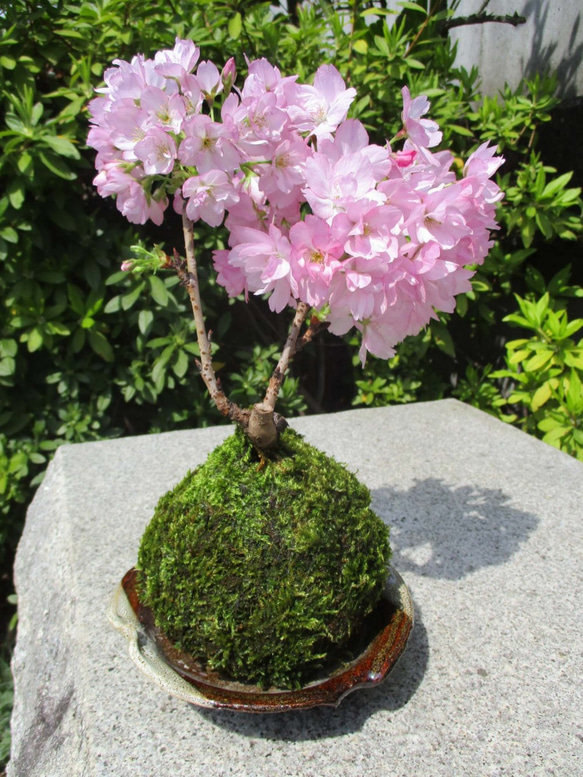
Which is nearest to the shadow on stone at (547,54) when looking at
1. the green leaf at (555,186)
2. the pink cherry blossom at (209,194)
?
the green leaf at (555,186)

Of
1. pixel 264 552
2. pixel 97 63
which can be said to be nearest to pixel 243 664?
pixel 264 552

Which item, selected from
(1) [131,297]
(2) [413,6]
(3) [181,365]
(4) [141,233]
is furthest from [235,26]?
(3) [181,365]

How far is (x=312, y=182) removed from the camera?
0.95 m

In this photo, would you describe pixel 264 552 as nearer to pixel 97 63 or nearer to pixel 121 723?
pixel 121 723

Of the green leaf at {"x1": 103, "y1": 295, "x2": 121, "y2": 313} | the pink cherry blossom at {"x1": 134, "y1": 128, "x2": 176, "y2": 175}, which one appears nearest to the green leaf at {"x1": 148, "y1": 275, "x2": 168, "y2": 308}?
the green leaf at {"x1": 103, "y1": 295, "x2": 121, "y2": 313}

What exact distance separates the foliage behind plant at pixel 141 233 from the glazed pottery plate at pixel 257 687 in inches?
59.4

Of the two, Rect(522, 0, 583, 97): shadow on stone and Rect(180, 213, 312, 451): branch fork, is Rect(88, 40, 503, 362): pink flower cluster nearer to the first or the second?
Rect(180, 213, 312, 451): branch fork

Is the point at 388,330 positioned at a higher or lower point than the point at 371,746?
higher

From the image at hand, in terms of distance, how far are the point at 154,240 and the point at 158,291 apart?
26.6 inches

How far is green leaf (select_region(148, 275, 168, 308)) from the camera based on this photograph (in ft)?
8.77

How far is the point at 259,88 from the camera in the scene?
39.8 inches

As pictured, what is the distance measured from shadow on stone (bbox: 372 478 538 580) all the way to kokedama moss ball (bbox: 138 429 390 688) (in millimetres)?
577

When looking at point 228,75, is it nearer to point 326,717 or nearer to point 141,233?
point 326,717

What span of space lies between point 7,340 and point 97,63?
1.21 m
